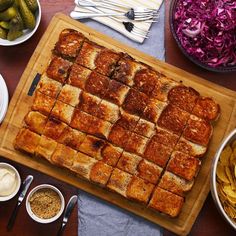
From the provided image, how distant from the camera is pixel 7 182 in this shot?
135 inches

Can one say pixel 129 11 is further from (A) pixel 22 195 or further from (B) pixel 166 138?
(A) pixel 22 195

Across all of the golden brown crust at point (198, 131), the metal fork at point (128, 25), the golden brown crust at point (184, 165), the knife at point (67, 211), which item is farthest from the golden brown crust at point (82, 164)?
the metal fork at point (128, 25)

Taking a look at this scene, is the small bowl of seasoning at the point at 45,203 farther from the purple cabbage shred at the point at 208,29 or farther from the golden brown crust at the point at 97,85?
the purple cabbage shred at the point at 208,29

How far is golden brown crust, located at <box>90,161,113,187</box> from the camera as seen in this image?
11.1 ft

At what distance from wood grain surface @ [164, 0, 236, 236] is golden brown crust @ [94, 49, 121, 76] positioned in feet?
1.43

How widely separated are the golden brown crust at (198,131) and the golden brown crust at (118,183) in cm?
54

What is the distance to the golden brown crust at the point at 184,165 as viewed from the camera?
11.1 ft

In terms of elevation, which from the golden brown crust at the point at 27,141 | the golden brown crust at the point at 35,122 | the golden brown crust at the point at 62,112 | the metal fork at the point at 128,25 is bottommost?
the golden brown crust at the point at 27,141

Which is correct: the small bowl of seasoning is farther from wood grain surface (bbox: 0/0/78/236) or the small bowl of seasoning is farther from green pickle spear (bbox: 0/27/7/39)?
green pickle spear (bbox: 0/27/7/39)

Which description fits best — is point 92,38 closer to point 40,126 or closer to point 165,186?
point 40,126

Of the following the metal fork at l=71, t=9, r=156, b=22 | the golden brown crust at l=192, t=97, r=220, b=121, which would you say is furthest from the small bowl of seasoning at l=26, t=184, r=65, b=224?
the metal fork at l=71, t=9, r=156, b=22

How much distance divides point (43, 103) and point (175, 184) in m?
1.11

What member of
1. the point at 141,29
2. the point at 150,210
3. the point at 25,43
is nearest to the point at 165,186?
the point at 150,210

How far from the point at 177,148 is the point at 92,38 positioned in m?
1.04
